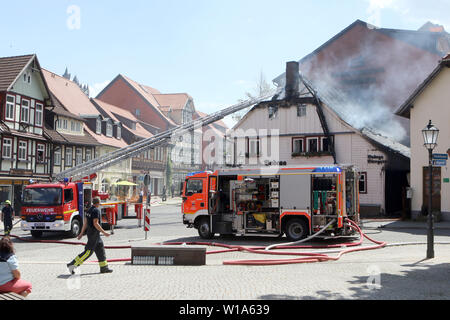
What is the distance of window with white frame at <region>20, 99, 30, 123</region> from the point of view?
34.8m

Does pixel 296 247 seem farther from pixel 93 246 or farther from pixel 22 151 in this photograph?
pixel 22 151

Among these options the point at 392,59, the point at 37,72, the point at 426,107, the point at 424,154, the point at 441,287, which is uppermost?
the point at 392,59

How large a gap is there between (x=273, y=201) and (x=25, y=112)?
975 inches

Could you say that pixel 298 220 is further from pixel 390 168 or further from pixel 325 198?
pixel 390 168

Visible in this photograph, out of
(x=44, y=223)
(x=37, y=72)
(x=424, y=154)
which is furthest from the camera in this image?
(x=37, y=72)

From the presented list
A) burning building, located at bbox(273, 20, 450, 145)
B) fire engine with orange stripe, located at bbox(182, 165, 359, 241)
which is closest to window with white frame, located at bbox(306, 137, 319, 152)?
burning building, located at bbox(273, 20, 450, 145)

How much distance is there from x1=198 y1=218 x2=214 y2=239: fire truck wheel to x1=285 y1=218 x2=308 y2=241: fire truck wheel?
307 centimetres

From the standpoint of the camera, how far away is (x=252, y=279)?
9.82 m

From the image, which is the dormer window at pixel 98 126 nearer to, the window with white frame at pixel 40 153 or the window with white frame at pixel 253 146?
the window with white frame at pixel 40 153

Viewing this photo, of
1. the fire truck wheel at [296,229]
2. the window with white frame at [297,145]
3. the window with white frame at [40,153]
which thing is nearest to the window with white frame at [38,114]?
the window with white frame at [40,153]

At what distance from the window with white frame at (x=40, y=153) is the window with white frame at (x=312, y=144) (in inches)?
809
